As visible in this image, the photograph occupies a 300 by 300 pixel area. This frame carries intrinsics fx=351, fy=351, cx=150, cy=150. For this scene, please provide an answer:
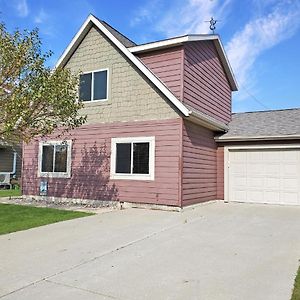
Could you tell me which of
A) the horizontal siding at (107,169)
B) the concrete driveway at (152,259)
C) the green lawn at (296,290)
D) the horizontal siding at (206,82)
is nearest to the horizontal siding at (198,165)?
the horizontal siding at (107,169)

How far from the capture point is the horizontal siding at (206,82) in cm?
1239

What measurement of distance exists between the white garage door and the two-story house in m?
0.04

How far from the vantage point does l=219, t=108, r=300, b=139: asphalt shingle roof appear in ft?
44.5


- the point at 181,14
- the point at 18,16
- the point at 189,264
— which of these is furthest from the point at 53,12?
the point at 189,264

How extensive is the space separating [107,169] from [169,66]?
4.36 metres

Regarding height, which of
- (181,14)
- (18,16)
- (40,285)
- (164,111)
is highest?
(181,14)

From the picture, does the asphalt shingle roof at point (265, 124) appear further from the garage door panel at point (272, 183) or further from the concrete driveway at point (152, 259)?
the concrete driveway at point (152, 259)

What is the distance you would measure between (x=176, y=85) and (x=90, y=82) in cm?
379

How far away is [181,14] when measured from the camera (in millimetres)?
13953

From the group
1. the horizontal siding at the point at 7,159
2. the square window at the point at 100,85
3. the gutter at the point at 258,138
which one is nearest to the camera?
the gutter at the point at 258,138

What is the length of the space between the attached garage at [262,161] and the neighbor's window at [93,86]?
5.08 m

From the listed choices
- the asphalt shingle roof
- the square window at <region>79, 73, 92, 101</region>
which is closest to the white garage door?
the asphalt shingle roof

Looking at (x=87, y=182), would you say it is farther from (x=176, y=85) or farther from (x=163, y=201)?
(x=176, y=85)

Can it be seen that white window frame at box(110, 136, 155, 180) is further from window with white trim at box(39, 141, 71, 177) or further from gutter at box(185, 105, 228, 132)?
window with white trim at box(39, 141, 71, 177)
